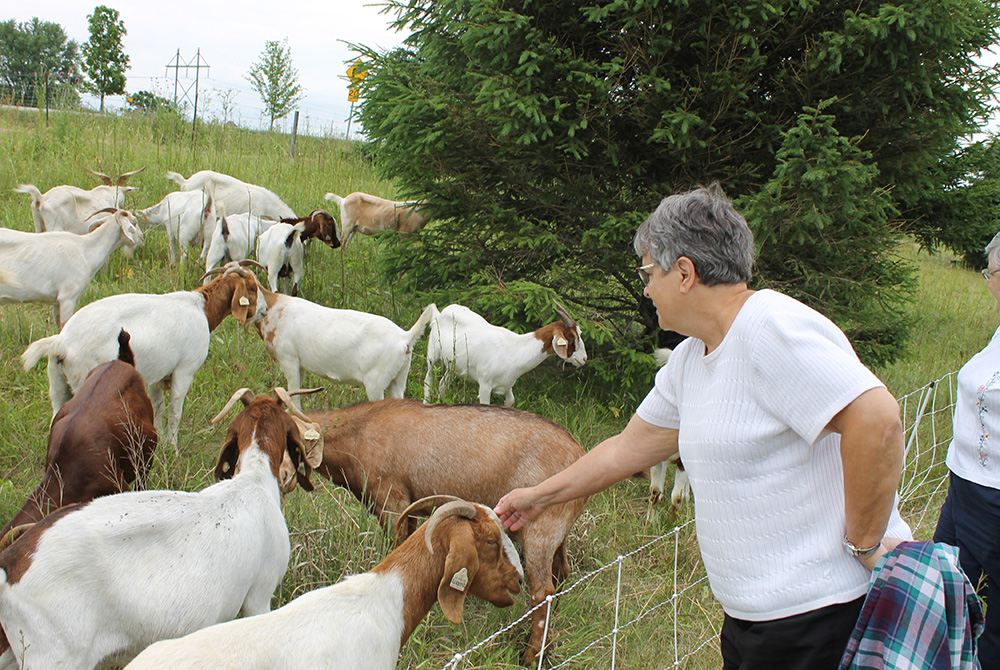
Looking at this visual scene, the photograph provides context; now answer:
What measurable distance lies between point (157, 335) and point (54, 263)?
6.38 feet

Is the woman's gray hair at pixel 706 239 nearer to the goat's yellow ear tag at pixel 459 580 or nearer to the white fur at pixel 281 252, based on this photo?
the goat's yellow ear tag at pixel 459 580

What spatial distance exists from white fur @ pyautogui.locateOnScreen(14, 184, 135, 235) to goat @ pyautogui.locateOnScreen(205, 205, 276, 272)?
1.28 meters

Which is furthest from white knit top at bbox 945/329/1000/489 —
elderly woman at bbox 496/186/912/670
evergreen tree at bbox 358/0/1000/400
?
evergreen tree at bbox 358/0/1000/400

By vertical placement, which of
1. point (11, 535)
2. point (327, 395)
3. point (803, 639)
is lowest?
point (327, 395)

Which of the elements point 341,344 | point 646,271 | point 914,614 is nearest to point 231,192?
point 341,344

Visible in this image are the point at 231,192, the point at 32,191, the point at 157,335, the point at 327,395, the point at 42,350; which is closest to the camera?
the point at 42,350

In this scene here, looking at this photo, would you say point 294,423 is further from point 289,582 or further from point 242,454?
point 289,582

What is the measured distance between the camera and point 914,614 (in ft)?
6.53

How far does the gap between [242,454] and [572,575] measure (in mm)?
2133

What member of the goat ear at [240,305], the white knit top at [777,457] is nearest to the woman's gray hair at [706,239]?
the white knit top at [777,457]

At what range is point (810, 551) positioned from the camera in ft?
6.77

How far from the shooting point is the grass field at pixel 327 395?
400cm

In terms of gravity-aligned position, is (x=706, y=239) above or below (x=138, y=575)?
above

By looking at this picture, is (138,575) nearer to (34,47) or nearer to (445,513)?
(445,513)
